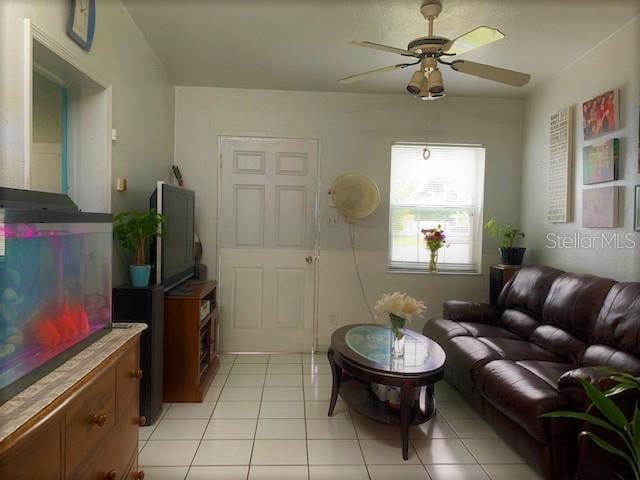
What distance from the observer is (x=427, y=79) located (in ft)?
6.79

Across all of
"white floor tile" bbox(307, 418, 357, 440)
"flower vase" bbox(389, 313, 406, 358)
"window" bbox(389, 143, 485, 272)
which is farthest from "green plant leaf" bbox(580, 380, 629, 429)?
"window" bbox(389, 143, 485, 272)

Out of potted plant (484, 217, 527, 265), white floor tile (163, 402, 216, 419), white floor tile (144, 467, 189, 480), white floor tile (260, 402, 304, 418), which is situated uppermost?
potted plant (484, 217, 527, 265)

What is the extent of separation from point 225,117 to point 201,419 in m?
2.73

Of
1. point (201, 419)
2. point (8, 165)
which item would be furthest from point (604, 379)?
point (8, 165)

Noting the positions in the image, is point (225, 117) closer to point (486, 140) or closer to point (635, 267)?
point (486, 140)

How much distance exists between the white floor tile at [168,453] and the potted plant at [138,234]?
37.2 inches

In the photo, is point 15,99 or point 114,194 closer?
point 15,99

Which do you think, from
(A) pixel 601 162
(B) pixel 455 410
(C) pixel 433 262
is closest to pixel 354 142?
(C) pixel 433 262

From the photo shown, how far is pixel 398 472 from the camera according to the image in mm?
1886

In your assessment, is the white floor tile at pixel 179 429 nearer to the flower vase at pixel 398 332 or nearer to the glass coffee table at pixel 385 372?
the glass coffee table at pixel 385 372

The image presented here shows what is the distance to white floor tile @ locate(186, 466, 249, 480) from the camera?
1811mm

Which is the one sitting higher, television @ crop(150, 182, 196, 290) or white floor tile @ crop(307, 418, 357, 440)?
television @ crop(150, 182, 196, 290)

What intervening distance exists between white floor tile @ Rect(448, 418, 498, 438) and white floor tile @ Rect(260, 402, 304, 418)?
3.38 feet

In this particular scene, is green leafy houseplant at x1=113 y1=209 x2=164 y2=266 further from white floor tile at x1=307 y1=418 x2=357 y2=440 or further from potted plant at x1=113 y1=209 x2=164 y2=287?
white floor tile at x1=307 y1=418 x2=357 y2=440
